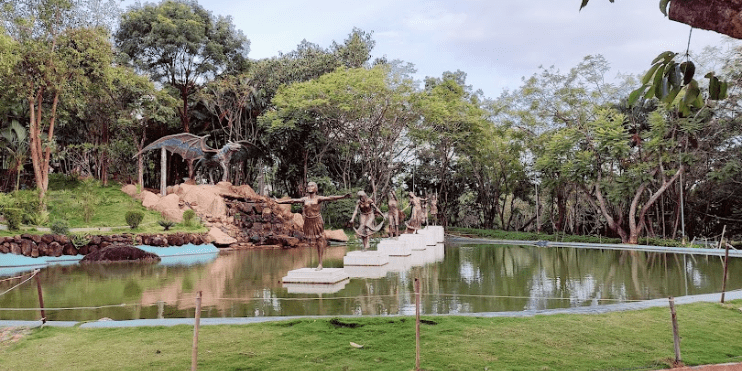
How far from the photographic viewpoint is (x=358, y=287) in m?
Result: 9.86

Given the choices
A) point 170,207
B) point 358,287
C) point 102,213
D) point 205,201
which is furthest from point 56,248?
point 358,287

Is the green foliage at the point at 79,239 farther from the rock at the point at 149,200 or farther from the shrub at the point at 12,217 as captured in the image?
the rock at the point at 149,200

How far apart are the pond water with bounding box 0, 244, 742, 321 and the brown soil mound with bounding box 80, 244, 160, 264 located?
0.90 m

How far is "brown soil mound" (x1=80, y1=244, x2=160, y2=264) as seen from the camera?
15295 millimetres

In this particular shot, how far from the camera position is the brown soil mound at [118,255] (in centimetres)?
1529

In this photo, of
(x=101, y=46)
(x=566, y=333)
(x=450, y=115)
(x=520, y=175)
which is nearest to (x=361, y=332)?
(x=566, y=333)

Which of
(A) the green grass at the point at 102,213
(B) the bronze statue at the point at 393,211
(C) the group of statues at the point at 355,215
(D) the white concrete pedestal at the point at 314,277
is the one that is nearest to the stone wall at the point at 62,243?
(A) the green grass at the point at 102,213

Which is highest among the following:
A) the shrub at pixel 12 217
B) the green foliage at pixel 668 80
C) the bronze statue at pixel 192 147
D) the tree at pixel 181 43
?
the tree at pixel 181 43

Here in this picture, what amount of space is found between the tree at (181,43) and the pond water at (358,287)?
17212 mm

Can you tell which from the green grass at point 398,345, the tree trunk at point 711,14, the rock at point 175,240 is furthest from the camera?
the rock at point 175,240

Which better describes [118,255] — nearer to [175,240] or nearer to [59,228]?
[59,228]

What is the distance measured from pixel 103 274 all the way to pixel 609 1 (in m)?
12.8

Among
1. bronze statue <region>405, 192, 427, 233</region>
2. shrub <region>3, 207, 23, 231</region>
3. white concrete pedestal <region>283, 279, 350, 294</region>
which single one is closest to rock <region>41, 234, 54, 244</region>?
shrub <region>3, 207, 23, 231</region>

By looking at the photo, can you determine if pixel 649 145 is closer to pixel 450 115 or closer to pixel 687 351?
pixel 450 115
